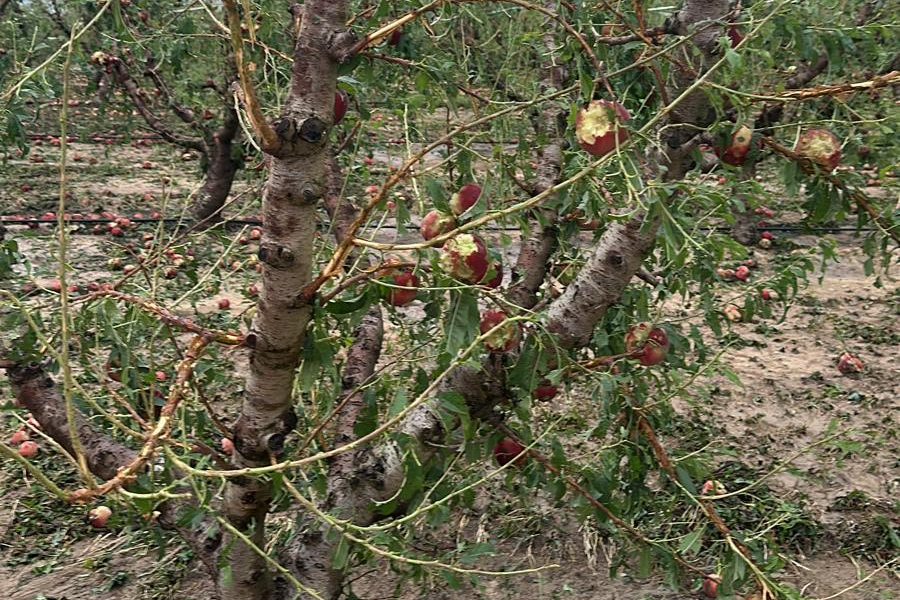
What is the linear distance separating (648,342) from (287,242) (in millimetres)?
923

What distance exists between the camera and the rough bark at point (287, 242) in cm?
126

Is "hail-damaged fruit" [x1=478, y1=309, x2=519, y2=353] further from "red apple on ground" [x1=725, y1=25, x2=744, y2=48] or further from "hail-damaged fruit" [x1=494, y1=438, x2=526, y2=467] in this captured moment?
"red apple on ground" [x1=725, y1=25, x2=744, y2=48]

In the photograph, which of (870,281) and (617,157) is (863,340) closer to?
(870,281)

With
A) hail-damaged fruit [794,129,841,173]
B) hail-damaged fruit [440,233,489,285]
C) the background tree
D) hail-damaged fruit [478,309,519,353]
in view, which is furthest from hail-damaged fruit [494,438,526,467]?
hail-damaged fruit [794,129,841,173]

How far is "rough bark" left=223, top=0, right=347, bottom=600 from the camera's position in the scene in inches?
49.7

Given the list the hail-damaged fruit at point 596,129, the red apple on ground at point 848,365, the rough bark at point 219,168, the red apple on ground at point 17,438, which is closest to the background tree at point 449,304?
the hail-damaged fruit at point 596,129

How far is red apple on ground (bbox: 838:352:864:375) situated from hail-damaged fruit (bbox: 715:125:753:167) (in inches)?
88.1

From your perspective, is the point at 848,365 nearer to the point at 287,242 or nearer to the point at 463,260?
the point at 463,260

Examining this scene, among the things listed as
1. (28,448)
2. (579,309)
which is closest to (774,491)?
(579,309)

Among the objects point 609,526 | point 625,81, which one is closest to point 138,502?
point 625,81

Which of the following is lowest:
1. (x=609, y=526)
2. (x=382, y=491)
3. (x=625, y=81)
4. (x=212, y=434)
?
(x=609, y=526)

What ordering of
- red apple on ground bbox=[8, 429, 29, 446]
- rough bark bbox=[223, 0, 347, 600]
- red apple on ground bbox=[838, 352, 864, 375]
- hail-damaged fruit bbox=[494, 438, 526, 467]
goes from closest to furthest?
rough bark bbox=[223, 0, 347, 600]
hail-damaged fruit bbox=[494, 438, 526, 467]
red apple on ground bbox=[8, 429, 29, 446]
red apple on ground bbox=[838, 352, 864, 375]

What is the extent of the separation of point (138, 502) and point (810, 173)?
4.29ft

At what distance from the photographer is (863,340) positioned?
12.9 ft
